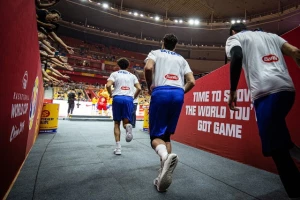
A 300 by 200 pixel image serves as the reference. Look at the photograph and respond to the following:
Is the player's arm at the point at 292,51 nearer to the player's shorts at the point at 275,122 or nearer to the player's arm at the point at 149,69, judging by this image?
the player's shorts at the point at 275,122

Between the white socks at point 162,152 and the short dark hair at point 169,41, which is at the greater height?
the short dark hair at point 169,41

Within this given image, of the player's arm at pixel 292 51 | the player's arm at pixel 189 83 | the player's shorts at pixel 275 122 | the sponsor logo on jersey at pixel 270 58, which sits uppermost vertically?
the player's arm at pixel 292 51

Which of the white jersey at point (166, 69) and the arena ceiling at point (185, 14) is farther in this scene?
the arena ceiling at point (185, 14)

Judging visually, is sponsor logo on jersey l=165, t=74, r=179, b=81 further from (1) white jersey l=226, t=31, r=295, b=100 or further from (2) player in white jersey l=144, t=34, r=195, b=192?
(1) white jersey l=226, t=31, r=295, b=100

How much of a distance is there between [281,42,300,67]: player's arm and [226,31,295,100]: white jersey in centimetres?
3

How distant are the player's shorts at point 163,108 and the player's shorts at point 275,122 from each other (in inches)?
24.4

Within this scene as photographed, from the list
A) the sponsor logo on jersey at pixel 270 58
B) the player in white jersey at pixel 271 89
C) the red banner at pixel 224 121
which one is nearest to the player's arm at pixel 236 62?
the player in white jersey at pixel 271 89

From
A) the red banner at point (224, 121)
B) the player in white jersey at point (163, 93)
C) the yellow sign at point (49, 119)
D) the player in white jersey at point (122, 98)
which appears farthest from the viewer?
the yellow sign at point (49, 119)

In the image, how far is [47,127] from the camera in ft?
13.9

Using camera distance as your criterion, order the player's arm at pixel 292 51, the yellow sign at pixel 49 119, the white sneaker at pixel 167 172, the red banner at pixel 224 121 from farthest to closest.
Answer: the yellow sign at pixel 49 119 < the red banner at pixel 224 121 < the white sneaker at pixel 167 172 < the player's arm at pixel 292 51

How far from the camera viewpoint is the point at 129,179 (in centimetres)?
158

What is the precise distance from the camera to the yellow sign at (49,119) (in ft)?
13.8

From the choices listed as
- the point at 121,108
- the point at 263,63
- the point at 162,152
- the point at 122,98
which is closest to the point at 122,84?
the point at 122,98

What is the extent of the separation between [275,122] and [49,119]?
4564 mm
